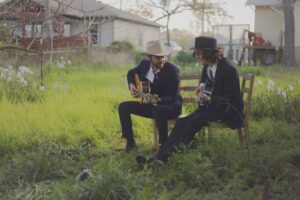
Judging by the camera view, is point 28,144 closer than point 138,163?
No

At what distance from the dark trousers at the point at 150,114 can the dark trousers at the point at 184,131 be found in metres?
0.51

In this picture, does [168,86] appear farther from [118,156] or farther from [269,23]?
[269,23]

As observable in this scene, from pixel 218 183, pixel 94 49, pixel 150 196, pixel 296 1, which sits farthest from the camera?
pixel 296 1

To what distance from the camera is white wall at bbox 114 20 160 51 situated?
31422 mm

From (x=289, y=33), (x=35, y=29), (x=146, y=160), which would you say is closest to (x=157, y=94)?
(x=146, y=160)

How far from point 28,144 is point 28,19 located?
Result: 55.5 inches

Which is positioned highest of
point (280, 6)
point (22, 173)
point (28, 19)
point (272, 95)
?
point (280, 6)

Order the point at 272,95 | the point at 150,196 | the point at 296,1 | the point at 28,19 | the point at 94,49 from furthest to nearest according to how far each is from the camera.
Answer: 1. the point at 296,1
2. the point at 94,49
3. the point at 272,95
4. the point at 28,19
5. the point at 150,196

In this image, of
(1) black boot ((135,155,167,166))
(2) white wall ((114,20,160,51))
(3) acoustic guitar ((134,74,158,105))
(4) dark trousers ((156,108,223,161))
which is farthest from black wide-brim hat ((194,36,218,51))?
(2) white wall ((114,20,160,51))

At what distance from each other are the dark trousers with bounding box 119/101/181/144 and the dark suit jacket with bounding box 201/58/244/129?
0.57 metres

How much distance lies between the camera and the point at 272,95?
793 cm

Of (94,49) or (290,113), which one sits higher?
(94,49)

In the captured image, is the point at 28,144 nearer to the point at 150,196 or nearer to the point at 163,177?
the point at 163,177

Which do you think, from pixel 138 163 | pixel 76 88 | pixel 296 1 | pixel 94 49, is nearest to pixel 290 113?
pixel 138 163
